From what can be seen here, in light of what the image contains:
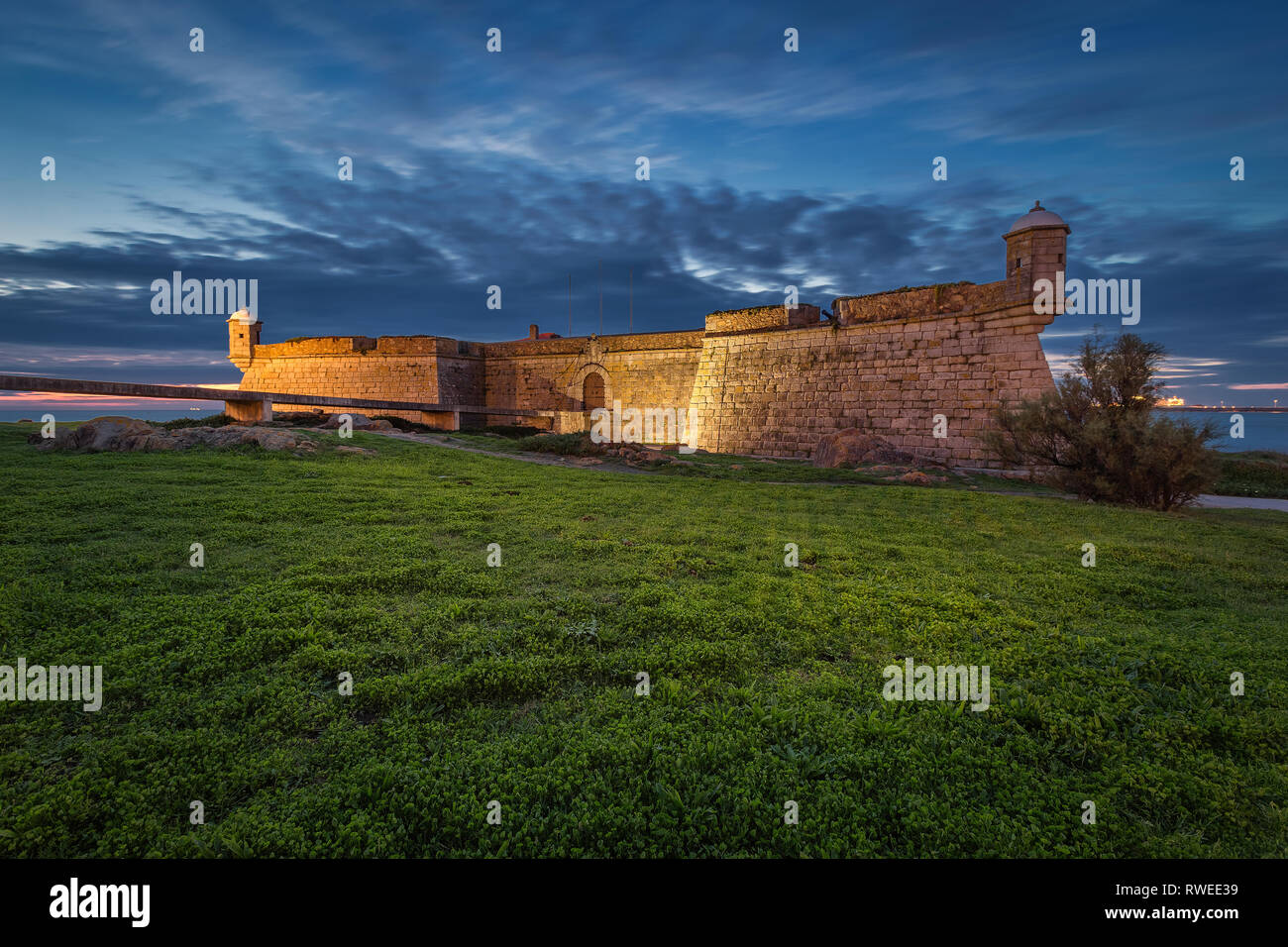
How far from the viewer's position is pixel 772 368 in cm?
2183

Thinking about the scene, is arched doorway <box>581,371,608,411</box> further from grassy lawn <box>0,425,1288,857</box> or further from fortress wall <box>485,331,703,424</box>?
grassy lawn <box>0,425,1288,857</box>

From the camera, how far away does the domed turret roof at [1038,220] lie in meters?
14.6

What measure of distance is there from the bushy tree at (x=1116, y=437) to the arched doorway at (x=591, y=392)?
62.7ft

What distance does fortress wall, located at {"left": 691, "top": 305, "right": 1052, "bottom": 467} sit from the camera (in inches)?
648

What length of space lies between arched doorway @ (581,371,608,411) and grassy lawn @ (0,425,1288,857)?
21935 millimetres

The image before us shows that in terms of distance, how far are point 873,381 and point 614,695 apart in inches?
722

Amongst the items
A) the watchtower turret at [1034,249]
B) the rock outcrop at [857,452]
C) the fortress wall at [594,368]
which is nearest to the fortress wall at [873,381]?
the watchtower turret at [1034,249]

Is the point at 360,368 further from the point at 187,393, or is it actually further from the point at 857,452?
the point at 857,452
